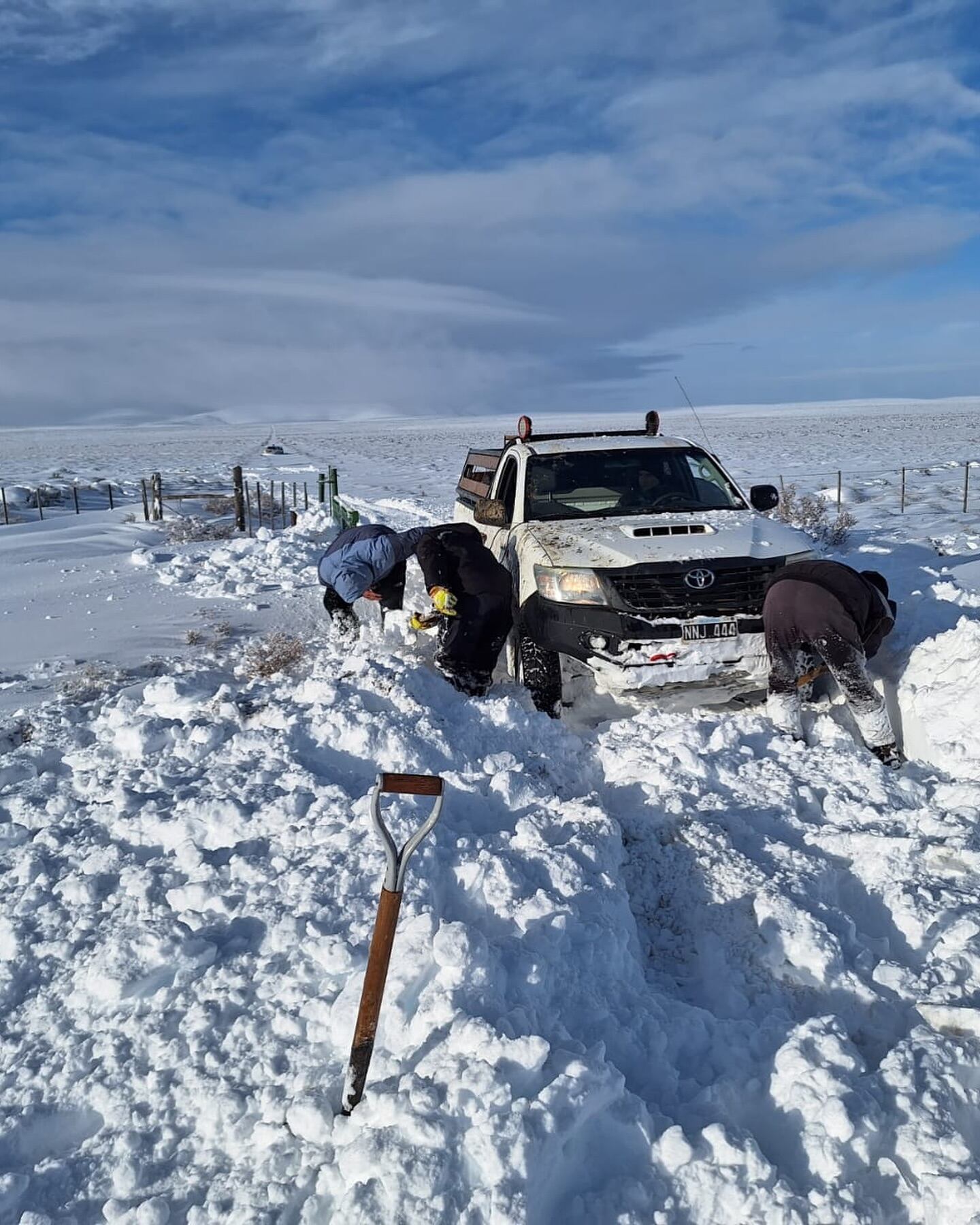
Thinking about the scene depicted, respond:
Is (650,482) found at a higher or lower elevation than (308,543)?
higher

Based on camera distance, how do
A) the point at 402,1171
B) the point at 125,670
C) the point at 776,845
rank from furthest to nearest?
the point at 125,670 < the point at 776,845 < the point at 402,1171

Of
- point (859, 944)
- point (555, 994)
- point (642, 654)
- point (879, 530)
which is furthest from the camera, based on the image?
point (879, 530)

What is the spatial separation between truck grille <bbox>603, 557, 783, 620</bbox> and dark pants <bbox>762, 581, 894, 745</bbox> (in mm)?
324

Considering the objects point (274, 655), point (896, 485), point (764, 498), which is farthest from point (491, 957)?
point (896, 485)

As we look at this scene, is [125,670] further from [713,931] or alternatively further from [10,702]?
[713,931]

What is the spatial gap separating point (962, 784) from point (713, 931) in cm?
183

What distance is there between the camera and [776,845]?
3971mm

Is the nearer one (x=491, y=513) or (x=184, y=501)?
(x=491, y=513)

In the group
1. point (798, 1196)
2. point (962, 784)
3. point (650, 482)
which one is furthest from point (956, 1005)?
point (650, 482)

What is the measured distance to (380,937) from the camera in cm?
Answer: 247

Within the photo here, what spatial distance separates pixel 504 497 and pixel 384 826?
4980 millimetres

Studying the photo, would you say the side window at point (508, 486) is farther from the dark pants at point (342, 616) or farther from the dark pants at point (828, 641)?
the dark pants at point (828, 641)

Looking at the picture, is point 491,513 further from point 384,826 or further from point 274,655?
point 384,826

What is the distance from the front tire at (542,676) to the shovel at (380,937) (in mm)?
3214
